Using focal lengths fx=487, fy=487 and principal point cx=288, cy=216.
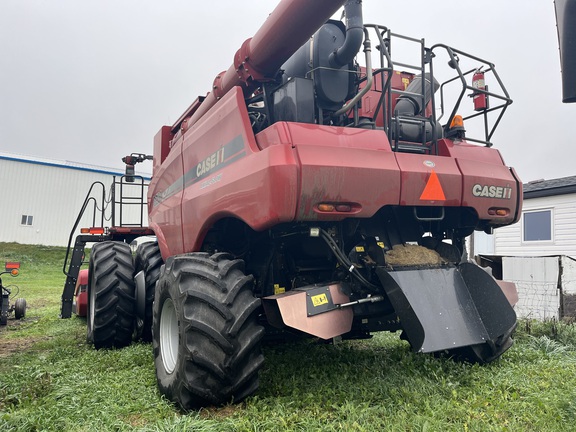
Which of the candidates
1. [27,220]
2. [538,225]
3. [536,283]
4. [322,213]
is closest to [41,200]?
[27,220]

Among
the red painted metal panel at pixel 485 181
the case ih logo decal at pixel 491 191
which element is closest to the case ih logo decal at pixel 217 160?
the red painted metal panel at pixel 485 181

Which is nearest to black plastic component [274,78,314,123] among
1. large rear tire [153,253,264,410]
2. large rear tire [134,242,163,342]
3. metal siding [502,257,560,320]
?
large rear tire [153,253,264,410]

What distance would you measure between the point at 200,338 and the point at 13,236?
100 feet

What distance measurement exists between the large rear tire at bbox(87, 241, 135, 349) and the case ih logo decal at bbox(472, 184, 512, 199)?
12.9ft

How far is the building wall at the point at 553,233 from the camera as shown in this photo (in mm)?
12062

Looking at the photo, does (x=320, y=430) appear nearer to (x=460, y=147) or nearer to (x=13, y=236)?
(x=460, y=147)

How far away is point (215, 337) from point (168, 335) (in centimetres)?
105

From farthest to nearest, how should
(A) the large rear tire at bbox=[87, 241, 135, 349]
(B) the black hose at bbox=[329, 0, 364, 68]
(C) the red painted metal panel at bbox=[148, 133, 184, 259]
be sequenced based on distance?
(A) the large rear tire at bbox=[87, 241, 135, 349], (C) the red painted metal panel at bbox=[148, 133, 184, 259], (B) the black hose at bbox=[329, 0, 364, 68]

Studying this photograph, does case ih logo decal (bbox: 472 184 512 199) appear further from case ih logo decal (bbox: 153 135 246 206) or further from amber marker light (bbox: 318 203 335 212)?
case ih logo decal (bbox: 153 135 246 206)

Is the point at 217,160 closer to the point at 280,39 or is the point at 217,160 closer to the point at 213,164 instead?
the point at 213,164

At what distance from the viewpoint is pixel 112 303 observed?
5520mm

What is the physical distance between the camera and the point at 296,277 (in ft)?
13.3

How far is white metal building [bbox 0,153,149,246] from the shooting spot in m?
29.4

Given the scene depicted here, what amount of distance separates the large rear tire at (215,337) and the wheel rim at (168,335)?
0.41 meters
